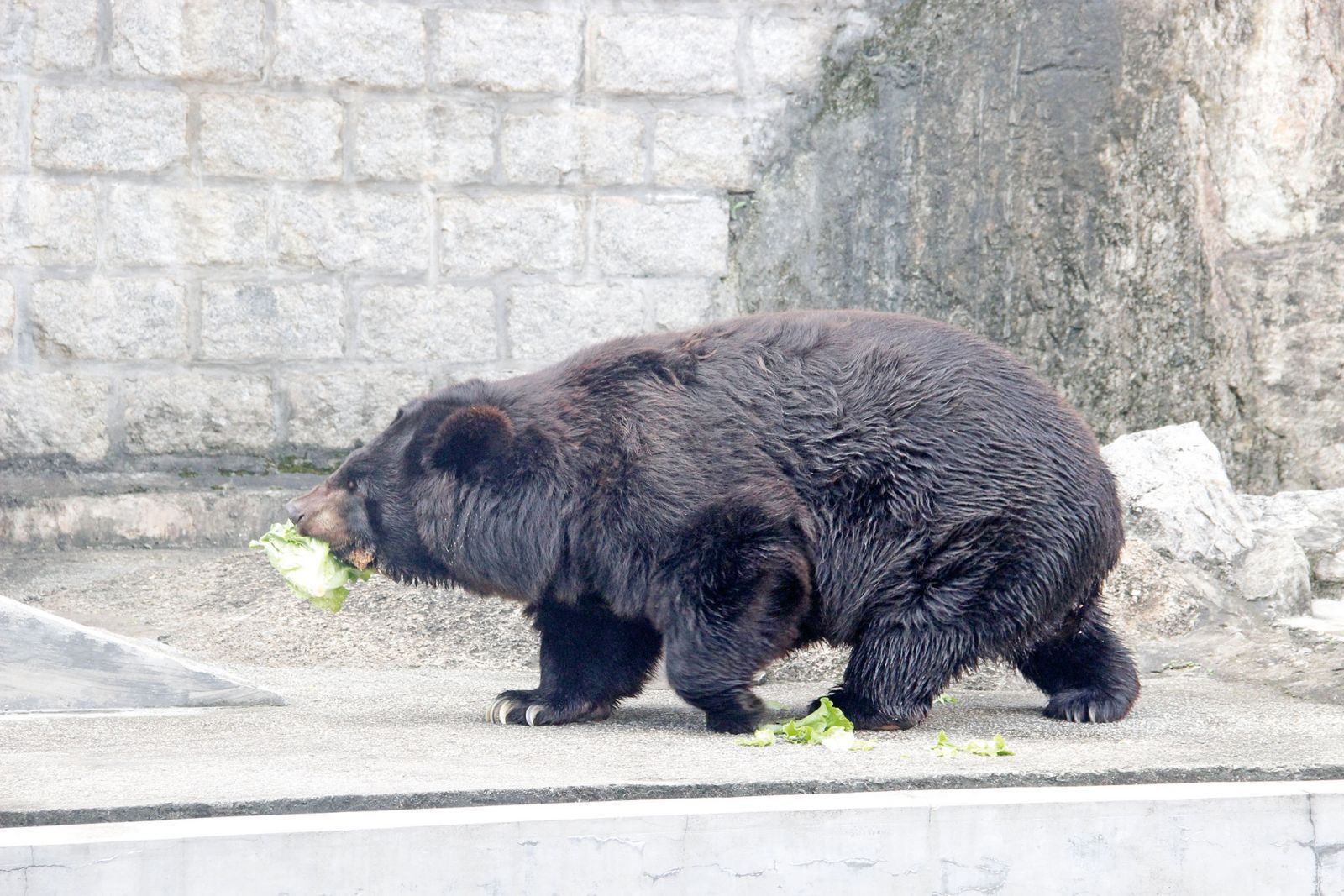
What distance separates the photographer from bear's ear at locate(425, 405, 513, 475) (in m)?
4.67

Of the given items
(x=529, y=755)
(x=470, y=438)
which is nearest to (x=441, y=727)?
(x=529, y=755)

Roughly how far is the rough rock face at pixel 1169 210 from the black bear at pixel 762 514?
305 centimetres

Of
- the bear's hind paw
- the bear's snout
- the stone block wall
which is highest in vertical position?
the stone block wall

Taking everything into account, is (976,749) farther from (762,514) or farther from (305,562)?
(305,562)

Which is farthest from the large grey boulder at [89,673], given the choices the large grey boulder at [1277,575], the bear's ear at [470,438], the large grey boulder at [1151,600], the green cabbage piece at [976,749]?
the large grey boulder at [1277,575]

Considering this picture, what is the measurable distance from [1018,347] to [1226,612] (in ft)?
6.20

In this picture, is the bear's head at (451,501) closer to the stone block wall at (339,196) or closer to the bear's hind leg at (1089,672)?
the bear's hind leg at (1089,672)

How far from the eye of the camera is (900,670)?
4.43 meters

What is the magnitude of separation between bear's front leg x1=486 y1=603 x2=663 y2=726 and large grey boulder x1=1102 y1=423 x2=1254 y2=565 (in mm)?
2580

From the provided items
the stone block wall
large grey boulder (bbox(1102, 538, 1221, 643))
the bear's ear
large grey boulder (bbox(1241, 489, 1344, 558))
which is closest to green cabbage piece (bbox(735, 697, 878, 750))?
the bear's ear

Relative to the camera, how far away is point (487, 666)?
620 centimetres

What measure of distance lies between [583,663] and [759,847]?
171cm

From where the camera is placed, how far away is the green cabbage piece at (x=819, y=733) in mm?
4152

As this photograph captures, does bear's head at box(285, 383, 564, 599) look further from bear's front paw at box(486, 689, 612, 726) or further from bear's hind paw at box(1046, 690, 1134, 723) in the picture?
bear's hind paw at box(1046, 690, 1134, 723)
